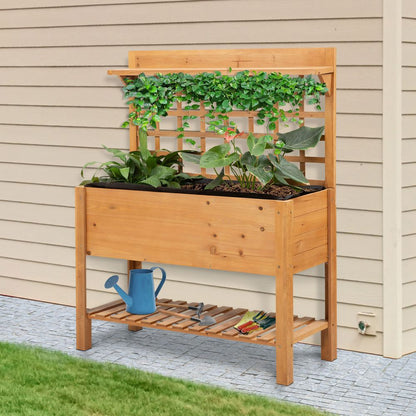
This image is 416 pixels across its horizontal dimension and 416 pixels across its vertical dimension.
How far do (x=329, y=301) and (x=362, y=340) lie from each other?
0.27 metres

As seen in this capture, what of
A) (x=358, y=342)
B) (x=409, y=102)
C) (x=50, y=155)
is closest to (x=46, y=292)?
(x=50, y=155)

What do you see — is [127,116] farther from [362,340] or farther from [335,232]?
[362,340]

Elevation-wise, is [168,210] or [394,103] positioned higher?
[394,103]

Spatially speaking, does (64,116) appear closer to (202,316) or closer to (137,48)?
(137,48)

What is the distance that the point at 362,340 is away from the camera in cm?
421

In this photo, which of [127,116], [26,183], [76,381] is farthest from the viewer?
[26,183]

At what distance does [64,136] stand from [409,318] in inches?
80.3

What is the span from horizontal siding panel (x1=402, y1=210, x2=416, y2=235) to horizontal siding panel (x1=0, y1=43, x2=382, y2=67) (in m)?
0.58

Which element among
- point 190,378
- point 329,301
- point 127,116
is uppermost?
point 127,116

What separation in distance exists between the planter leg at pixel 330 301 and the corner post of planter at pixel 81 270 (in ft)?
3.61

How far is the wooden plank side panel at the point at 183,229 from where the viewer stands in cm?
383

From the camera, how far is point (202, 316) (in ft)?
14.0

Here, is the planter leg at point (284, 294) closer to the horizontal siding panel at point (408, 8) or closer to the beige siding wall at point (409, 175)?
the beige siding wall at point (409, 175)

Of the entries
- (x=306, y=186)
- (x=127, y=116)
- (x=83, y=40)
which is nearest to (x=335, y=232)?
(x=306, y=186)
